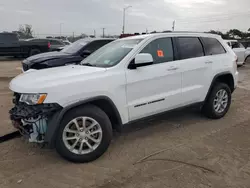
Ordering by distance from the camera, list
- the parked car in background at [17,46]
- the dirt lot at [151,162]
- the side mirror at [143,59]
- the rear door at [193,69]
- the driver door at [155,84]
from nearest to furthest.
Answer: the dirt lot at [151,162]
the side mirror at [143,59]
the driver door at [155,84]
the rear door at [193,69]
the parked car in background at [17,46]

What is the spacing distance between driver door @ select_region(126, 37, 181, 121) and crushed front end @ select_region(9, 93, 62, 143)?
1170 mm

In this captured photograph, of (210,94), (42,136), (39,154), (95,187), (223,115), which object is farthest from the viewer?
(223,115)

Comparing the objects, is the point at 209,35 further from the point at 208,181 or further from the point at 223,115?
the point at 208,181

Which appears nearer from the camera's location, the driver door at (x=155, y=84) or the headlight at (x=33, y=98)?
the headlight at (x=33, y=98)

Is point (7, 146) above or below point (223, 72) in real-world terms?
below

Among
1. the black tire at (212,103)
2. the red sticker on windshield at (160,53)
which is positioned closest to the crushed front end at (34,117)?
the red sticker on windshield at (160,53)

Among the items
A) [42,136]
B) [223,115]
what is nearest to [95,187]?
[42,136]

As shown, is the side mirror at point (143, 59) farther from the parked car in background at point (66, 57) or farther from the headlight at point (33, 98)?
the parked car in background at point (66, 57)

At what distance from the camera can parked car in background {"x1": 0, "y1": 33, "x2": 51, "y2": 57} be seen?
1636 centimetres

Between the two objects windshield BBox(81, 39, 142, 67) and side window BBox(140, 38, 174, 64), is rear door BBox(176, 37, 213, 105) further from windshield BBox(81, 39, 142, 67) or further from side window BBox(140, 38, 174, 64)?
windshield BBox(81, 39, 142, 67)

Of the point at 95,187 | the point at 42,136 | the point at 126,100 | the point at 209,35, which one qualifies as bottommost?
the point at 95,187

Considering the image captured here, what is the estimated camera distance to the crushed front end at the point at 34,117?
2977 millimetres

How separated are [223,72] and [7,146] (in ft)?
13.7

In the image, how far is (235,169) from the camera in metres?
3.15
